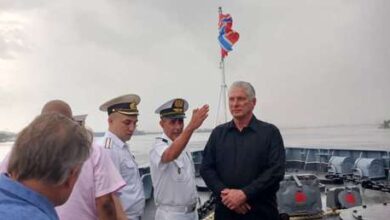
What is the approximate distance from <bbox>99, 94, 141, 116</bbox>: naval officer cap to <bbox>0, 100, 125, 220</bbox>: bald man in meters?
0.74

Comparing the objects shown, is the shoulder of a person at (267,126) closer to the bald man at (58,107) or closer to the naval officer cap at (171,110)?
the naval officer cap at (171,110)

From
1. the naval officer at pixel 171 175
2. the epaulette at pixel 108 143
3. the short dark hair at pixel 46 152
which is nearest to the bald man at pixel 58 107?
the epaulette at pixel 108 143

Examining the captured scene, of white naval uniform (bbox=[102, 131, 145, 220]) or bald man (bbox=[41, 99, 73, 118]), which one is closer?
bald man (bbox=[41, 99, 73, 118])

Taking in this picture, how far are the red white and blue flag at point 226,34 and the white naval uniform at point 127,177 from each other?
7.39 meters

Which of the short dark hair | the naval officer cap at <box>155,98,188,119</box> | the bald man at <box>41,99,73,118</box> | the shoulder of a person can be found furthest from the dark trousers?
the short dark hair

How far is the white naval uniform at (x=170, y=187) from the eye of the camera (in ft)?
9.52

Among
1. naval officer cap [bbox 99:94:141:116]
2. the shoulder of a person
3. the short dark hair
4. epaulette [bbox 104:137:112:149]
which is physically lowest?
epaulette [bbox 104:137:112:149]

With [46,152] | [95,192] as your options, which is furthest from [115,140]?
[46,152]

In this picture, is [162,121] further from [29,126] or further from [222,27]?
[222,27]

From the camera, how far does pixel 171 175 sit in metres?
2.92

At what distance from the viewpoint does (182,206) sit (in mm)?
2932

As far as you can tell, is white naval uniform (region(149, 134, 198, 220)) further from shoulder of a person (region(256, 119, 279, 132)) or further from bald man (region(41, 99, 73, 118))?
bald man (region(41, 99, 73, 118))

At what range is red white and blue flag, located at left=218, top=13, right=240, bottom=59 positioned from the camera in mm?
9773

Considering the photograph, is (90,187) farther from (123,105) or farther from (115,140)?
(123,105)
